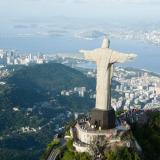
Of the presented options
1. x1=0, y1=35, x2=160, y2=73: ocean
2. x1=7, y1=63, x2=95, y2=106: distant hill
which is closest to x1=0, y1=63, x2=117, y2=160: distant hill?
x1=7, y1=63, x2=95, y2=106: distant hill

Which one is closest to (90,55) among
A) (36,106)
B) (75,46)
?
(36,106)

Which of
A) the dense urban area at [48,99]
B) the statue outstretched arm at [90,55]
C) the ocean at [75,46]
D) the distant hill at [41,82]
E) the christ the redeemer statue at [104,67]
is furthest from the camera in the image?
the ocean at [75,46]

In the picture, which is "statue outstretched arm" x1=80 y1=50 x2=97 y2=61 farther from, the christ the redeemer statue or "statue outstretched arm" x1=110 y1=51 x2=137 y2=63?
"statue outstretched arm" x1=110 y1=51 x2=137 y2=63

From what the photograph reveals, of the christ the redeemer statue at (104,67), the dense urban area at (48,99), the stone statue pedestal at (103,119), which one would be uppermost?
the christ the redeemer statue at (104,67)

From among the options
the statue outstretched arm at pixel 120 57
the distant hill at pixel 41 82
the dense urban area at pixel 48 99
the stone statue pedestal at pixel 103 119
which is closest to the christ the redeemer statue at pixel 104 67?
the statue outstretched arm at pixel 120 57

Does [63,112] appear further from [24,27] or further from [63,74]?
[24,27]

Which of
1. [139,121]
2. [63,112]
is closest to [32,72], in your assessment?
[63,112]

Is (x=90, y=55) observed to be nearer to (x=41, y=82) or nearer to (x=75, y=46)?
(x=41, y=82)

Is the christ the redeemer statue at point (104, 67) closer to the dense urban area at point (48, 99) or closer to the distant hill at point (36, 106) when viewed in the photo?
the dense urban area at point (48, 99)
